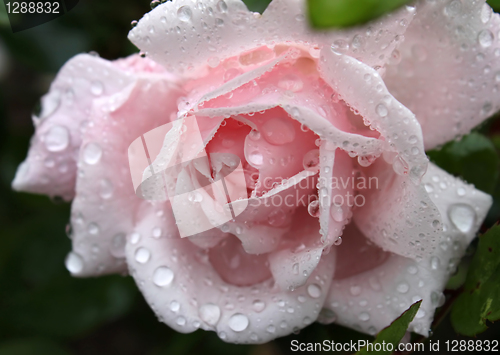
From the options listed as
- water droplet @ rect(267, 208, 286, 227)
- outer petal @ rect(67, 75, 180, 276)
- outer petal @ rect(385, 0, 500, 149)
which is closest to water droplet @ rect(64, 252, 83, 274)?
outer petal @ rect(67, 75, 180, 276)

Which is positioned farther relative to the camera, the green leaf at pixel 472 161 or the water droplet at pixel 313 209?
the green leaf at pixel 472 161

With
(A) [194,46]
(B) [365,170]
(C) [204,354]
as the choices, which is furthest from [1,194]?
(B) [365,170]

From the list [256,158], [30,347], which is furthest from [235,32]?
[30,347]

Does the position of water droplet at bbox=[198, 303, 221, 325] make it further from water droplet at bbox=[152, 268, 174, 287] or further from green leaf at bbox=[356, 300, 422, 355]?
green leaf at bbox=[356, 300, 422, 355]

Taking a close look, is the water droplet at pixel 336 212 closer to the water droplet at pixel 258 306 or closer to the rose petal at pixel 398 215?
the rose petal at pixel 398 215

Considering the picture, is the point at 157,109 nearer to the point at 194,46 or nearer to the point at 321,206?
the point at 194,46

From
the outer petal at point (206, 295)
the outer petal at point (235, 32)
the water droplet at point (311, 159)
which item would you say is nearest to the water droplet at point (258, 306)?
the outer petal at point (206, 295)
